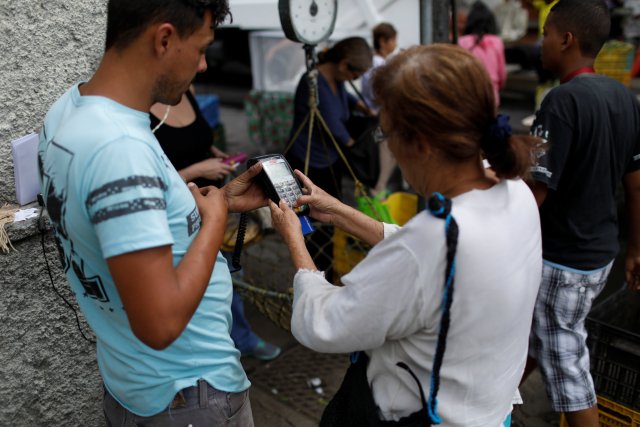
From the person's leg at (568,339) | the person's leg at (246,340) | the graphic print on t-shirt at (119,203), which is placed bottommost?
the person's leg at (246,340)

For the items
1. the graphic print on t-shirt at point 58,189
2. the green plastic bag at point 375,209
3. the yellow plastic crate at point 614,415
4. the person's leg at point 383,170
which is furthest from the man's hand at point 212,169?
the person's leg at point 383,170

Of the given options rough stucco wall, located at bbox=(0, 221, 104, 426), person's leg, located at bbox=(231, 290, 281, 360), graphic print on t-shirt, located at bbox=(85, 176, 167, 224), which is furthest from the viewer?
person's leg, located at bbox=(231, 290, 281, 360)

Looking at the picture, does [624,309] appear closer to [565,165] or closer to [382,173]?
[565,165]

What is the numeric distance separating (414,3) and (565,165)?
598 cm

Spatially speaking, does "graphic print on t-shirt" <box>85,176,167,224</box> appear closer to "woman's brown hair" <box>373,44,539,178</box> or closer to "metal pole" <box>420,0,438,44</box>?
"woman's brown hair" <box>373,44,539,178</box>

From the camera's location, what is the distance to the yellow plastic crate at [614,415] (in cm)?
236

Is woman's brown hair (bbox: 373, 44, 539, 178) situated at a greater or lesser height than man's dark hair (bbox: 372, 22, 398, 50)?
greater

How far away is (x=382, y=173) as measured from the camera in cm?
501

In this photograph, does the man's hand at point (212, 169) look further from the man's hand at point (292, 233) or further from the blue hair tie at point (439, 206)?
the blue hair tie at point (439, 206)

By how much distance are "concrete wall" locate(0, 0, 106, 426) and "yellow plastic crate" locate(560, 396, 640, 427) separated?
215cm

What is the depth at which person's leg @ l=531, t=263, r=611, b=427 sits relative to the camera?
2305mm

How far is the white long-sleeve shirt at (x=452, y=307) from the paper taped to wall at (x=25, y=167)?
1.13 metres

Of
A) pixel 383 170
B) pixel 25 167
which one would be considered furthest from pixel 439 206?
pixel 383 170

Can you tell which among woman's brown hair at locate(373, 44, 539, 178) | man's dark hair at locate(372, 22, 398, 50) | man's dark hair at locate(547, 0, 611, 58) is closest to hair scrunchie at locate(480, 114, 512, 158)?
woman's brown hair at locate(373, 44, 539, 178)
